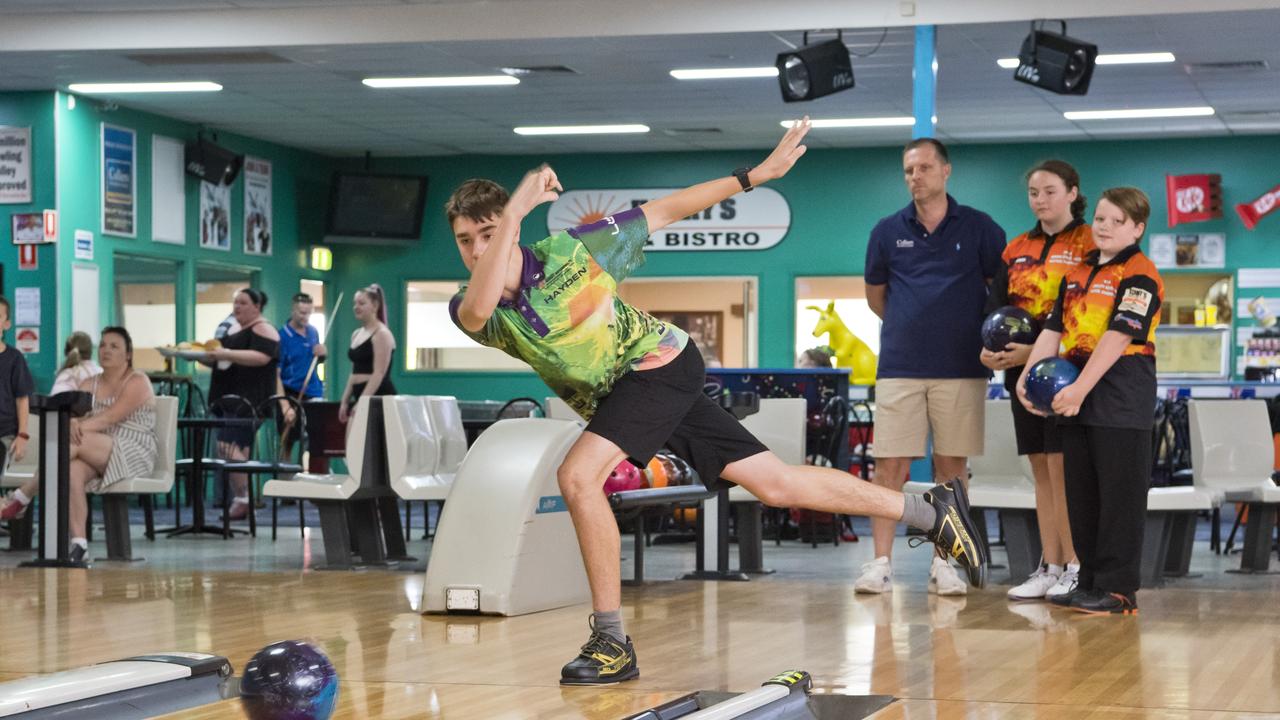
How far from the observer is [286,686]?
2.71 meters

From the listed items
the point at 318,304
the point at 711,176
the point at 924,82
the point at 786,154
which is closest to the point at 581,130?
the point at 711,176

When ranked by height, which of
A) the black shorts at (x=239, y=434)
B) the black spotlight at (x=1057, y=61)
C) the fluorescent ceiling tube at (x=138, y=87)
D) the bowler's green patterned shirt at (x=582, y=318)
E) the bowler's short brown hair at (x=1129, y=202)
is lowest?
the black shorts at (x=239, y=434)

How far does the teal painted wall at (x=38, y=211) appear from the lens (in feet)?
40.1

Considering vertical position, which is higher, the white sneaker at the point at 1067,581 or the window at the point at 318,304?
the window at the point at 318,304

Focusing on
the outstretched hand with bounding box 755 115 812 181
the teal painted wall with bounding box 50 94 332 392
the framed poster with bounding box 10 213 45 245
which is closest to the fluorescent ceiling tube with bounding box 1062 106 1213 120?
the teal painted wall with bounding box 50 94 332 392

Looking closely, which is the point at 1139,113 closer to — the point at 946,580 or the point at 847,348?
the point at 847,348

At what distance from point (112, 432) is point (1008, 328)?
4766 mm

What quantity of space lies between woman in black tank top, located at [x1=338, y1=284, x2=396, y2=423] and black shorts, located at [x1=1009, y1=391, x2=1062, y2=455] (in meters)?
5.05

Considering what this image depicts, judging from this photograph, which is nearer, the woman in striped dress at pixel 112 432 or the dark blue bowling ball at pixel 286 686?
the dark blue bowling ball at pixel 286 686

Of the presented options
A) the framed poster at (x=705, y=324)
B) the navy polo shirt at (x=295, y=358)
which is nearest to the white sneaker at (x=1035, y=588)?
the navy polo shirt at (x=295, y=358)

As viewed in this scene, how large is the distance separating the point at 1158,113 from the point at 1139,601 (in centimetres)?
865

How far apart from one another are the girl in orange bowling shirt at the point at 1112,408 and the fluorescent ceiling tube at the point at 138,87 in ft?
27.7

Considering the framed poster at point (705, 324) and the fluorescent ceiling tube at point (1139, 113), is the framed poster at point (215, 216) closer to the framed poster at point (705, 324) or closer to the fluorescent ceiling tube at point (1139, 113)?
the framed poster at point (705, 324)

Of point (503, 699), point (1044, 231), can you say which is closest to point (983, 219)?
point (1044, 231)
